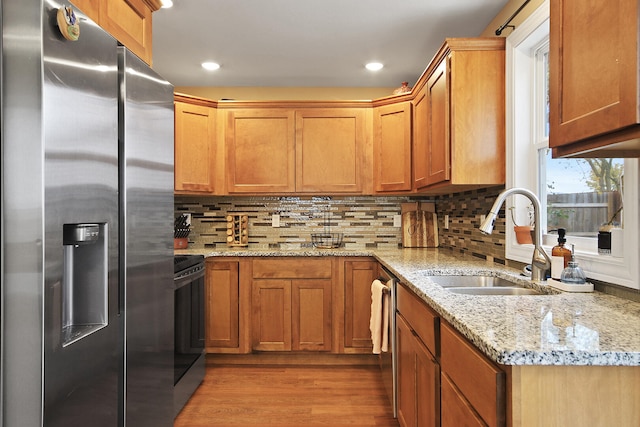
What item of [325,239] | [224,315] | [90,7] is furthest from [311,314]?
[90,7]

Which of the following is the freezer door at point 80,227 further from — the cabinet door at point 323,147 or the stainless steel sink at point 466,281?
the cabinet door at point 323,147

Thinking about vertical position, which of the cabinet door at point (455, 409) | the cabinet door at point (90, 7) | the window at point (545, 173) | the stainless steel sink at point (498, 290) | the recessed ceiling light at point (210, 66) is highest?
the recessed ceiling light at point (210, 66)

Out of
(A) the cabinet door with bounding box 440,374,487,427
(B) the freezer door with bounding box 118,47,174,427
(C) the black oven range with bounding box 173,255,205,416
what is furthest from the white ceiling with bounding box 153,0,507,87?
(A) the cabinet door with bounding box 440,374,487,427

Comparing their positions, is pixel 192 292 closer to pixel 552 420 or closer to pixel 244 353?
pixel 244 353

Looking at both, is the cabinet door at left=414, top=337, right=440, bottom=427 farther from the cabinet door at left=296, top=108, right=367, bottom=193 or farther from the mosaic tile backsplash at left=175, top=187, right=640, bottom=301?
the mosaic tile backsplash at left=175, top=187, right=640, bottom=301

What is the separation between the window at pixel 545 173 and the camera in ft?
5.74

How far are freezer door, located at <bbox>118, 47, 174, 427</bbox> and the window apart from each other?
1749 mm

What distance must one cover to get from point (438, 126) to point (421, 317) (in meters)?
1.41

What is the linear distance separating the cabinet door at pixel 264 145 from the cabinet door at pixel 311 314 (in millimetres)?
869

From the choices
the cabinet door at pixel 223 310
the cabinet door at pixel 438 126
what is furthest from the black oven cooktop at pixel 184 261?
the cabinet door at pixel 438 126

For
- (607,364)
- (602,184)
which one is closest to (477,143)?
(602,184)

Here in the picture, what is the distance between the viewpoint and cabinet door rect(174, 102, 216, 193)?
3436 mm

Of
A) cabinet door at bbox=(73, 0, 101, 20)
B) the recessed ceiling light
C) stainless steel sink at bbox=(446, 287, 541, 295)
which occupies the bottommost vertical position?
stainless steel sink at bbox=(446, 287, 541, 295)

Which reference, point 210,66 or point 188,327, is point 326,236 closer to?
point 188,327
